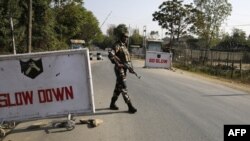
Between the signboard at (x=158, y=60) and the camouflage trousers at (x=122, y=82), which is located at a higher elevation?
the camouflage trousers at (x=122, y=82)

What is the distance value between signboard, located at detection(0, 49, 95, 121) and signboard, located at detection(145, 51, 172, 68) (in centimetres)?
2819

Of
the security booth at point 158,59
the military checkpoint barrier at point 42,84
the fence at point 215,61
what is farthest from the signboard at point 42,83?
the security booth at point 158,59

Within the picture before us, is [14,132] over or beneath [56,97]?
beneath

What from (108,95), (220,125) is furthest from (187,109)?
(108,95)

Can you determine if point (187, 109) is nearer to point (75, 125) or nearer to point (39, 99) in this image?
point (75, 125)

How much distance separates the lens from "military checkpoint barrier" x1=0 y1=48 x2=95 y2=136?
856 cm

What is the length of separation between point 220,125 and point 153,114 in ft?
5.90

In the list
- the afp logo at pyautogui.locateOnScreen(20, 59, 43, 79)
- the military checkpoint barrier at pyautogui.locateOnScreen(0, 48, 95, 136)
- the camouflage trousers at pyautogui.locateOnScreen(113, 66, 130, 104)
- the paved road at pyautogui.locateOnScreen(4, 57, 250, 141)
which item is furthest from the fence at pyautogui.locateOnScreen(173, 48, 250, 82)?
the afp logo at pyautogui.locateOnScreen(20, 59, 43, 79)

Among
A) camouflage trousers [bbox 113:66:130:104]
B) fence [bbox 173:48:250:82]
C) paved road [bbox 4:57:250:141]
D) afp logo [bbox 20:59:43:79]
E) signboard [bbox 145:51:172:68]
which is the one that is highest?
afp logo [bbox 20:59:43:79]

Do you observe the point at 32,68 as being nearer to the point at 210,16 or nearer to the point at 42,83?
the point at 42,83

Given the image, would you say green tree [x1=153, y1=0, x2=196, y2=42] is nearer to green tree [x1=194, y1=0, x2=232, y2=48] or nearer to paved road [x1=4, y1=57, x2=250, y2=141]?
green tree [x1=194, y1=0, x2=232, y2=48]

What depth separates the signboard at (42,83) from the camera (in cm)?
856

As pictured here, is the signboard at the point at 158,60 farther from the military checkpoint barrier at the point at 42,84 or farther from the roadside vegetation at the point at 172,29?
the military checkpoint barrier at the point at 42,84

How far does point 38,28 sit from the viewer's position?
46.5m
